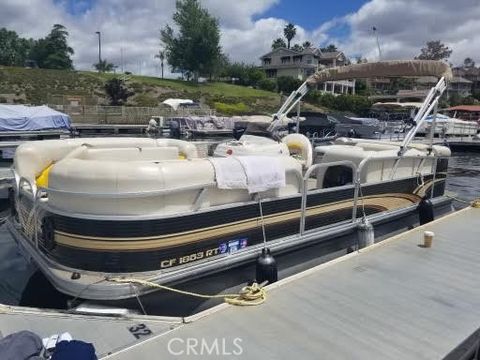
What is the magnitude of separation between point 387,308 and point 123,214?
2273mm

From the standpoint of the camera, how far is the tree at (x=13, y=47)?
75838 millimetres

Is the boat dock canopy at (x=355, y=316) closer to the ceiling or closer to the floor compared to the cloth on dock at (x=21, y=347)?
closer to the floor

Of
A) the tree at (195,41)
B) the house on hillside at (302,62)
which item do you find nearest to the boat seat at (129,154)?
the tree at (195,41)

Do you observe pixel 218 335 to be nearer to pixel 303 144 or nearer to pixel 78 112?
pixel 303 144

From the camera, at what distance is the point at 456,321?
340 centimetres

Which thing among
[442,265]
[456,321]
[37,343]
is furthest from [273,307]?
[442,265]

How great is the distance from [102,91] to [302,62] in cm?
4446

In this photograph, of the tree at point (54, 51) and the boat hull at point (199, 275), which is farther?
the tree at point (54, 51)

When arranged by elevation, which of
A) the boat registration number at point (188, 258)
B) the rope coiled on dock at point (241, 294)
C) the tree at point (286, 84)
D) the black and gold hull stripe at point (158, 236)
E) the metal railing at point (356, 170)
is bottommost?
the rope coiled on dock at point (241, 294)

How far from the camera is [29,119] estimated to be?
19.2m

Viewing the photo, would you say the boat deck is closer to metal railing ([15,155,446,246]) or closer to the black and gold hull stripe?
the black and gold hull stripe

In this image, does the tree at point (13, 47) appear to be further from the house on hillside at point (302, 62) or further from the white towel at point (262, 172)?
the white towel at point (262, 172)

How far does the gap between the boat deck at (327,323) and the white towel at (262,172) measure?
910 mm

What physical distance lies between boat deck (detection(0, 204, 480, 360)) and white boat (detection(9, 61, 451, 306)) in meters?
0.47
